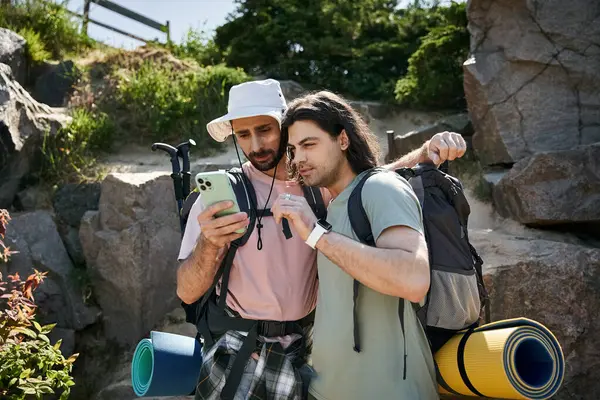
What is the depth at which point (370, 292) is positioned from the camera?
2.44m

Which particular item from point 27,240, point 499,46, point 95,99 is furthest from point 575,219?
point 95,99

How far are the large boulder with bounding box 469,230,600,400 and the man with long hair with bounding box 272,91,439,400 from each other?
8.19 ft

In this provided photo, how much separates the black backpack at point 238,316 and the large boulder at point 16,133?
4.74 m

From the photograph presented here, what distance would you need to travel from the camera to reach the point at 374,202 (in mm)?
2424

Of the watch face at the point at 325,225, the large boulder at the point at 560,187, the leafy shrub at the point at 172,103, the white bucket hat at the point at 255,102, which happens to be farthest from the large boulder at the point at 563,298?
the leafy shrub at the point at 172,103

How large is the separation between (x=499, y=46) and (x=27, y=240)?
18.2 feet

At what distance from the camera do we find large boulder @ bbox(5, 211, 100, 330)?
639 centimetres

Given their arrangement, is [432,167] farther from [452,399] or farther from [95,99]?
[95,99]

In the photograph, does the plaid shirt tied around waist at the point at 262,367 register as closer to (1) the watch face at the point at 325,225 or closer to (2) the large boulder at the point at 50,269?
(1) the watch face at the point at 325,225

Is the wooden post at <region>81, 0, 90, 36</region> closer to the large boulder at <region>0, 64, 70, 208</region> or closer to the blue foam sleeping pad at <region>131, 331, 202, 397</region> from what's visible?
the large boulder at <region>0, 64, 70, 208</region>

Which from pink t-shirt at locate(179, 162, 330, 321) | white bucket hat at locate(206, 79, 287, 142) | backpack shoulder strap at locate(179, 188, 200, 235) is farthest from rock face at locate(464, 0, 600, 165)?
backpack shoulder strap at locate(179, 188, 200, 235)

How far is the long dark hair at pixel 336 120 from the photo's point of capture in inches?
105

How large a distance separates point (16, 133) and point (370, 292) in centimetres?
588

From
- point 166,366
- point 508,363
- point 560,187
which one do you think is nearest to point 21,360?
point 166,366
